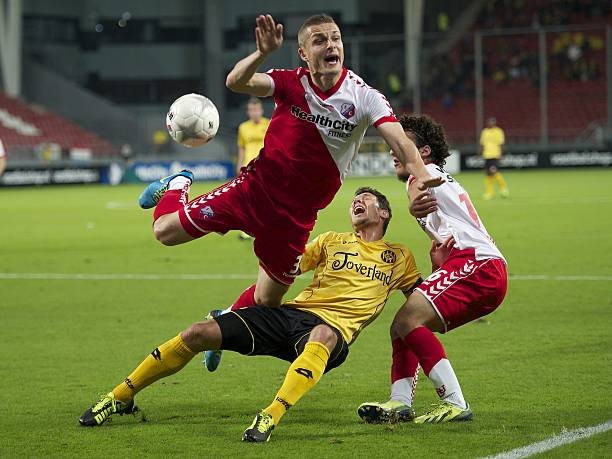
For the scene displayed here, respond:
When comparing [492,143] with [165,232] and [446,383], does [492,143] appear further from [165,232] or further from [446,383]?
[446,383]

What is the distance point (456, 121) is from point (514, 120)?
2355 millimetres

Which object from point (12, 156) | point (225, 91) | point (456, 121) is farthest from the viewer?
point (225, 91)

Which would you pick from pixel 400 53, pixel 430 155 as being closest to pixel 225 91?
pixel 400 53

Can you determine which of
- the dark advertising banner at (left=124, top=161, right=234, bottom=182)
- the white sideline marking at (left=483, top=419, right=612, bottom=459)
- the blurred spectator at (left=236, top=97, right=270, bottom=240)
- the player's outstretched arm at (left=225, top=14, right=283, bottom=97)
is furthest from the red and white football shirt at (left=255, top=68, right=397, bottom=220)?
the dark advertising banner at (left=124, top=161, right=234, bottom=182)

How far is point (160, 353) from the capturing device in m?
6.01

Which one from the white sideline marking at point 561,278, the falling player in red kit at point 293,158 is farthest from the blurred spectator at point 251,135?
the falling player in red kit at point 293,158

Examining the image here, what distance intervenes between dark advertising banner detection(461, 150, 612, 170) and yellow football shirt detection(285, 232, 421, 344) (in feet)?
113

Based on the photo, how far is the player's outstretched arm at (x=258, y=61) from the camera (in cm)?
578

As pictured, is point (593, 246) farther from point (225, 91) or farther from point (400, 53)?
point (225, 91)

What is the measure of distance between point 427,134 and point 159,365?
204cm

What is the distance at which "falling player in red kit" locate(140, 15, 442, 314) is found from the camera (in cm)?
604

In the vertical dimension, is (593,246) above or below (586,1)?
below

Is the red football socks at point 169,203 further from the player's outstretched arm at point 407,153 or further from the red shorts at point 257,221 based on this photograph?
the player's outstretched arm at point 407,153

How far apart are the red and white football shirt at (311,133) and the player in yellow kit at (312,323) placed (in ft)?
1.09
